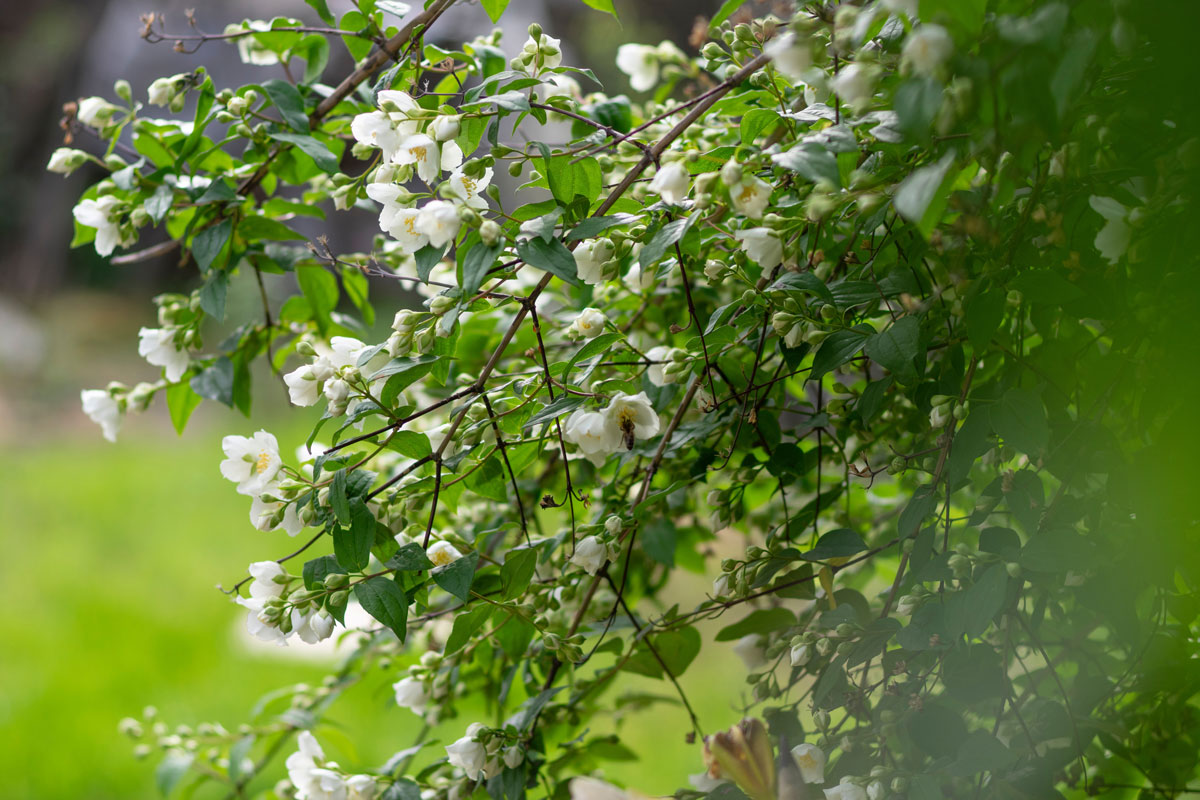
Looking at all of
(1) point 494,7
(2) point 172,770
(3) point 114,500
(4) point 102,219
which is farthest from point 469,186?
(3) point 114,500

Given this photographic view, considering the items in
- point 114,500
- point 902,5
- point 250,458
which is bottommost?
point 902,5

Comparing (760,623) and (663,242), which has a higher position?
(663,242)

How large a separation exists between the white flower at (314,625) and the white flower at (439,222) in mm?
251

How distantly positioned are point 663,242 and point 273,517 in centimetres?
31

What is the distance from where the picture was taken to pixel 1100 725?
0.68 meters

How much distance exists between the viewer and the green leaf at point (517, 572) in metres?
0.64

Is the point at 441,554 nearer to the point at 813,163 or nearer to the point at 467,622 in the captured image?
the point at 467,622

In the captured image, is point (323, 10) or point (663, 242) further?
point (323, 10)

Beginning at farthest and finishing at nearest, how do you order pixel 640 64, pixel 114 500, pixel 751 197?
pixel 114 500 → pixel 640 64 → pixel 751 197

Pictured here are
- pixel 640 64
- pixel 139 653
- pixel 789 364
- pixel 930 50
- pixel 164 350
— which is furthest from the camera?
pixel 139 653

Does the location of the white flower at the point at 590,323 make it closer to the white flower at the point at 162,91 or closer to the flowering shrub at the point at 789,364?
the flowering shrub at the point at 789,364

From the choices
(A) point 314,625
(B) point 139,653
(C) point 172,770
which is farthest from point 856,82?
(B) point 139,653

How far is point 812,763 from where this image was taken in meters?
0.63

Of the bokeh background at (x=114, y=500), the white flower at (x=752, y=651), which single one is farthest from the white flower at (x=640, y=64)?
the white flower at (x=752, y=651)
